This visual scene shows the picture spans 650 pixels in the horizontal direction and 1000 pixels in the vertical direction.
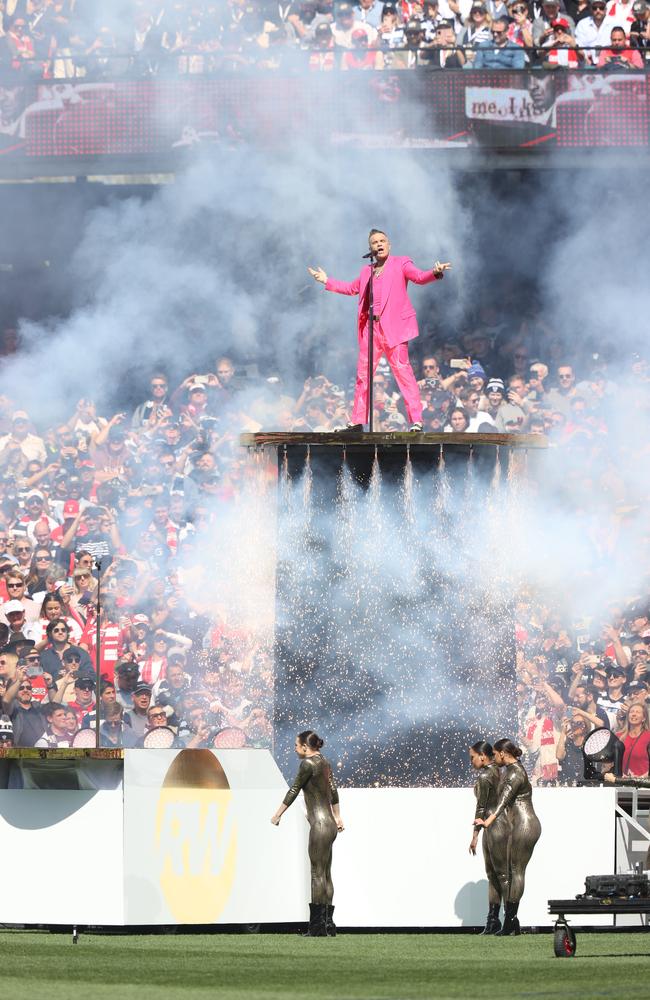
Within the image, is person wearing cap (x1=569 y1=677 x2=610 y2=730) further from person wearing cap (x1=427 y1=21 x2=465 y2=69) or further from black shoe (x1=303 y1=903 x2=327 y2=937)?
person wearing cap (x1=427 y1=21 x2=465 y2=69)

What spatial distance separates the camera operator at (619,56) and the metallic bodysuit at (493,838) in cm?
1037

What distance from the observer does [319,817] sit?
38.2ft

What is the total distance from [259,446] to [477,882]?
3265 millimetres

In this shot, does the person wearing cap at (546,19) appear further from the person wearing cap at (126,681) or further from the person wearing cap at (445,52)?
the person wearing cap at (126,681)

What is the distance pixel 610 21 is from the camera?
2091cm

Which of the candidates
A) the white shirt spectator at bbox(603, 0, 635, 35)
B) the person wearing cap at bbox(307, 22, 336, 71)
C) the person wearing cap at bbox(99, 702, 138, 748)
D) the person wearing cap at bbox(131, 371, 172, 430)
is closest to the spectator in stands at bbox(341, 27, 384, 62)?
the person wearing cap at bbox(307, 22, 336, 71)

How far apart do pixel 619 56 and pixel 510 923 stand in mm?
11222

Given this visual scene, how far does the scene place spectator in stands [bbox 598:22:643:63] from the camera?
66.5ft

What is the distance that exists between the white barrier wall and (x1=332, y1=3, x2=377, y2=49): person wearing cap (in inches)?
422

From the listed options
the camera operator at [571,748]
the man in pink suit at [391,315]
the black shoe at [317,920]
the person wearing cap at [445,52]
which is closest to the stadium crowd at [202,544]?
the camera operator at [571,748]

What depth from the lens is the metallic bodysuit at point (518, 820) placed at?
11.8 m

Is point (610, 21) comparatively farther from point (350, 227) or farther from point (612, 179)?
point (350, 227)

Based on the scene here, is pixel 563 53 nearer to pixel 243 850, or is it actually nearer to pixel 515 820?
pixel 515 820

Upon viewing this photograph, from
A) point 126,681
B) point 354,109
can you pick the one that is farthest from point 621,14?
point 126,681
